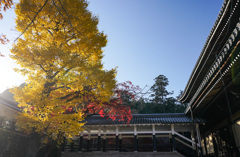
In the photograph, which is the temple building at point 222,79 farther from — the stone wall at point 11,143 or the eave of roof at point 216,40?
the stone wall at point 11,143

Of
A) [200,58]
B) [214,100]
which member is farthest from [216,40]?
[214,100]

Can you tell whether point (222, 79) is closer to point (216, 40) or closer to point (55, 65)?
point (216, 40)

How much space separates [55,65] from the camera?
6.62 metres

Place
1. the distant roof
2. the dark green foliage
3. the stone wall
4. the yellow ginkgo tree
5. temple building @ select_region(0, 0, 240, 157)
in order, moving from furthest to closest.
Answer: the dark green foliage → the stone wall → the distant roof → the yellow ginkgo tree → temple building @ select_region(0, 0, 240, 157)

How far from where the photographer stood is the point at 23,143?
445 inches

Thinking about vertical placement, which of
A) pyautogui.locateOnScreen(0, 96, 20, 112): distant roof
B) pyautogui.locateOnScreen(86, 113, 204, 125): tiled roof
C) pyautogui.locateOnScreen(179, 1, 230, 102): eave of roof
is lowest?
pyautogui.locateOnScreen(86, 113, 204, 125): tiled roof


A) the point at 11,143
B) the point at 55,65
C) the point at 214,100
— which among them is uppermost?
the point at 55,65

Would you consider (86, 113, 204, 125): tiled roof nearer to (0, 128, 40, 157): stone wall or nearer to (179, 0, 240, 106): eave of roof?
(179, 0, 240, 106): eave of roof

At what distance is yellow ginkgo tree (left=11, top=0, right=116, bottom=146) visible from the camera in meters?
6.14

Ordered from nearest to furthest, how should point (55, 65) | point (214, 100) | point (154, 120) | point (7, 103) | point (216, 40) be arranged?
point (216, 40) < point (55, 65) < point (214, 100) < point (7, 103) < point (154, 120)

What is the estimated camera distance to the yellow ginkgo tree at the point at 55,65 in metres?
6.14

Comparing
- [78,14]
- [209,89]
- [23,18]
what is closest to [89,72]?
[78,14]

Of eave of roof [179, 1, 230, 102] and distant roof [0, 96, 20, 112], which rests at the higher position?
eave of roof [179, 1, 230, 102]

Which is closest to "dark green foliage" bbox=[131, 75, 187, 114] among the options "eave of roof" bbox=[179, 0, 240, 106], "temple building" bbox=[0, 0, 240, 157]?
"temple building" bbox=[0, 0, 240, 157]
